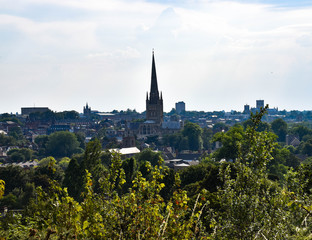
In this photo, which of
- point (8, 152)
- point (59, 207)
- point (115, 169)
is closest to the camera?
point (59, 207)

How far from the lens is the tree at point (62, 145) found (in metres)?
112

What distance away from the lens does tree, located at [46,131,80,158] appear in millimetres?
111625

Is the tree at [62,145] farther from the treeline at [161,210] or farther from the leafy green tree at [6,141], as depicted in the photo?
the treeline at [161,210]

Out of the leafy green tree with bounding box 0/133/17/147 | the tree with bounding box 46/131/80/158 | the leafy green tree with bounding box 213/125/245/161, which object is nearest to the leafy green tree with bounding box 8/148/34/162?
the tree with bounding box 46/131/80/158

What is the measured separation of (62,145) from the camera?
112m

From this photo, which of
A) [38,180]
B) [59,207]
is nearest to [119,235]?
[59,207]

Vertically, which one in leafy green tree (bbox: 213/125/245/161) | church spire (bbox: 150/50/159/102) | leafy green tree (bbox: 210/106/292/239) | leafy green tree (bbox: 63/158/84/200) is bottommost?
leafy green tree (bbox: 63/158/84/200)

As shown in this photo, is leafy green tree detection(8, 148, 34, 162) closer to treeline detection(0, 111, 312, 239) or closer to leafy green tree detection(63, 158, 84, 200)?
leafy green tree detection(63, 158, 84, 200)

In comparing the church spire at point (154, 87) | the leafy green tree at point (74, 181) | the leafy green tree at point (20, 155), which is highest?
the church spire at point (154, 87)

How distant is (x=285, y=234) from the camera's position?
9.40 meters

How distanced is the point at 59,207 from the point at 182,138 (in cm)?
11167

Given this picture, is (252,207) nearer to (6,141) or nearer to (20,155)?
(20,155)

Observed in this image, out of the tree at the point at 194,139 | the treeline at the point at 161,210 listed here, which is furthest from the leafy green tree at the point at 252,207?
the tree at the point at 194,139

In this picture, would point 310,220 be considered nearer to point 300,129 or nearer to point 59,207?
point 59,207
